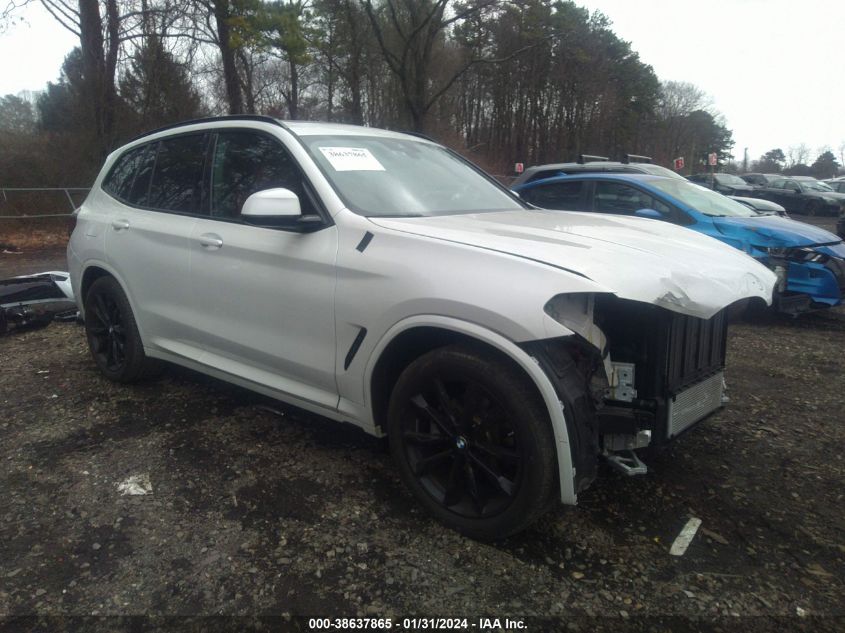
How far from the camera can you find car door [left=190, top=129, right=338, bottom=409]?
308cm

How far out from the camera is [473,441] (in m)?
2.66

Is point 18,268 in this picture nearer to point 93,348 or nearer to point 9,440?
point 93,348

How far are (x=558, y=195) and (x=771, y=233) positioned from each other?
7.89 ft

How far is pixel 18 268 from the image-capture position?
11.7 meters

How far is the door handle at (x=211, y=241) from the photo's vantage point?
356 centimetres

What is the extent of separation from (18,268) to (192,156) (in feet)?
31.5

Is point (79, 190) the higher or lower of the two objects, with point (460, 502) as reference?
higher

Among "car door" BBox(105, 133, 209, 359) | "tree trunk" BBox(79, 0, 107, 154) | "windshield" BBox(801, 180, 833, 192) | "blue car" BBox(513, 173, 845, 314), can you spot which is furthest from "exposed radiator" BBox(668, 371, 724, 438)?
"windshield" BBox(801, 180, 833, 192)

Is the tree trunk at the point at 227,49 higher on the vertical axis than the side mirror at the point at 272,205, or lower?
higher

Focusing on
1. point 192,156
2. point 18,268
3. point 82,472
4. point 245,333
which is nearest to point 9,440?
point 82,472

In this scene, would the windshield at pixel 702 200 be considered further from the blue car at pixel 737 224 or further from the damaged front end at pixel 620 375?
the damaged front end at pixel 620 375

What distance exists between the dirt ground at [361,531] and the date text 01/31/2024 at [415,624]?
0.03m

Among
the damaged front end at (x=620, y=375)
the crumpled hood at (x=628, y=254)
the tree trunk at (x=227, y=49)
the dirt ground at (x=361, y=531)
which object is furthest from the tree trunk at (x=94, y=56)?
the damaged front end at (x=620, y=375)

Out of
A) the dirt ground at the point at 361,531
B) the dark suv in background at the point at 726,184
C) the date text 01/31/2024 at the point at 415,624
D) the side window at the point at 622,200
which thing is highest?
the dark suv in background at the point at 726,184
